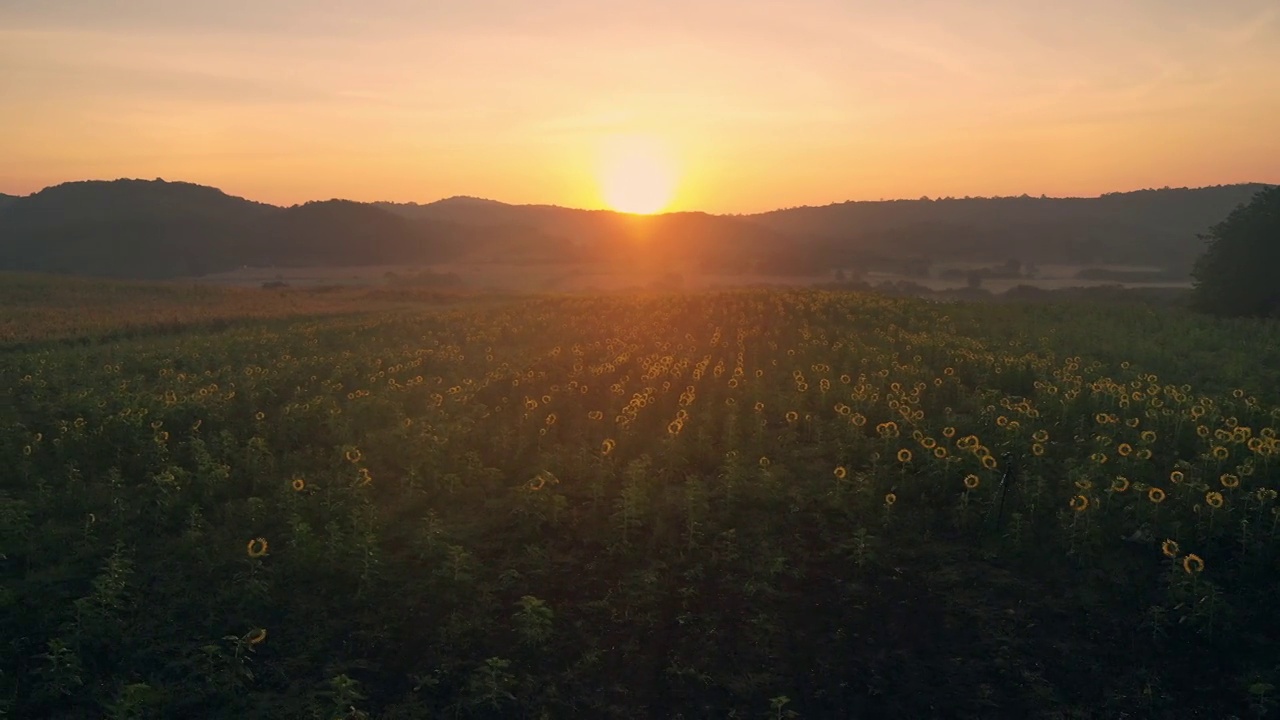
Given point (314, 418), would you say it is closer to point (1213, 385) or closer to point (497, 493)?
point (497, 493)

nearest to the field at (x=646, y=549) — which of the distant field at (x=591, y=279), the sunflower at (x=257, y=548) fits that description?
the sunflower at (x=257, y=548)

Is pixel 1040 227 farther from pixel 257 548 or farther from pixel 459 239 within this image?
pixel 257 548

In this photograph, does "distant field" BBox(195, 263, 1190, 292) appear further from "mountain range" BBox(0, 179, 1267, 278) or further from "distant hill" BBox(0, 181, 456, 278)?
"distant hill" BBox(0, 181, 456, 278)

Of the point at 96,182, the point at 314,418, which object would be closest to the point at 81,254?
the point at 96,182

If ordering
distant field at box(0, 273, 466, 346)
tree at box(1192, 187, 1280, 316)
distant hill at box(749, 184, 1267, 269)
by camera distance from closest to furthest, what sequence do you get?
distant field at box(0, 273, 466, 346) → tree at box(1192, 187, 1280, 316) → distant hill at box(749, 184, 1267, 269)

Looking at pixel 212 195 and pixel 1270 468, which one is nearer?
pixel 1270 468

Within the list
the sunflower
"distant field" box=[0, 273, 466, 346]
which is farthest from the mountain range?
the sunflower
